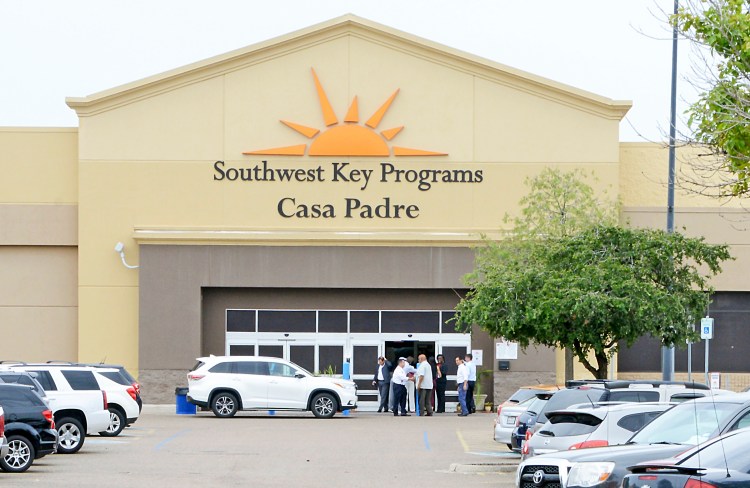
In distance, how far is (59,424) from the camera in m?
24.1

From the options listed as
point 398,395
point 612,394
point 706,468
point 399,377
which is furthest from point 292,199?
point 706,468

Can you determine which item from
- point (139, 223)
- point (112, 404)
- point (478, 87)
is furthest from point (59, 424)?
point (478, 87)

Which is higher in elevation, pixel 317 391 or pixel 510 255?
pixel 510 255

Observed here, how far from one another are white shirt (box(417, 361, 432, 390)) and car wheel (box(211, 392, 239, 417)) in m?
5.82

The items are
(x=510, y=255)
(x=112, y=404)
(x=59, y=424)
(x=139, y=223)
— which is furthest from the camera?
(x=139, y=223)

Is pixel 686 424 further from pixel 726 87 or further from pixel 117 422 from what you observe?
pixel 117 422

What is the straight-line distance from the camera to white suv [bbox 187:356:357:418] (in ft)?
115

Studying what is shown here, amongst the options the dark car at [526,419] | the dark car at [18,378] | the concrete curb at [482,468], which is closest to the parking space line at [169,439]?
the dark car at [18,378]

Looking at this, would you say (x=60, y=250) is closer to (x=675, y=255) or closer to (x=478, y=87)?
(x=478, y=87)

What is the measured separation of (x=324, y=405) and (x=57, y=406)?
12611mm

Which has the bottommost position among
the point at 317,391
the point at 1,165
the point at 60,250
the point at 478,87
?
the point at 317,391

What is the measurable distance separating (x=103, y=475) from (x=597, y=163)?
955 inches

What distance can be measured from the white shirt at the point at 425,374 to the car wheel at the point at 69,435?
15.3 m

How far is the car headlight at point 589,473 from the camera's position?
13.3 meters
